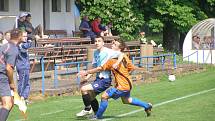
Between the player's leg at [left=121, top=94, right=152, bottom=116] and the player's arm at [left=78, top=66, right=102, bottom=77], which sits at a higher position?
the player's arm at [left=78, top=66, right=102, bottom=77]

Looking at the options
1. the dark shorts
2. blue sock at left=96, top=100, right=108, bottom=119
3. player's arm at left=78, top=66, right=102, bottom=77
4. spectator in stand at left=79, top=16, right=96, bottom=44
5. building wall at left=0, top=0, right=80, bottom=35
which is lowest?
blue sock at left=96, top=100, right=108, bottom=119

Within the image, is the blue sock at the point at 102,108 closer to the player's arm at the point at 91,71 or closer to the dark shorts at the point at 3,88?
the player's arm at the point at 91,71

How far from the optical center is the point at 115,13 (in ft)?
113

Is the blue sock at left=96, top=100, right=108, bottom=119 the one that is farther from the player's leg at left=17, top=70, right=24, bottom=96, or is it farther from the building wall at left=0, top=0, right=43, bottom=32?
the building wall at left=0, top=0, right=43, bottom=32

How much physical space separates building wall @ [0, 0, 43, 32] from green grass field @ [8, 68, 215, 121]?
305 inches

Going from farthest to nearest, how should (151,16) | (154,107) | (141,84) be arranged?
1. (151,16)
2. (141,84)
3. (154,107)

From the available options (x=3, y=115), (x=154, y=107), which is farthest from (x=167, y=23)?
(x=3, y=115)

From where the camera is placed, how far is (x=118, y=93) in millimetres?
12703

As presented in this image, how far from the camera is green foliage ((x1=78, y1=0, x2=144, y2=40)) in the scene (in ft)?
112

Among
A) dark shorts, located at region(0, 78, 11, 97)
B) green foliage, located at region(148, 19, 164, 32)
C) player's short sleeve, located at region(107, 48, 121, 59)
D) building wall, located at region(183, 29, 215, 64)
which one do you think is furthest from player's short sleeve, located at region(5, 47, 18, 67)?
green foliage, located at region(148, 19, 164, 32)

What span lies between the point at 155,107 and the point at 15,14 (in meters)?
14.5

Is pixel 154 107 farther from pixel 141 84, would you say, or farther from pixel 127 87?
pixel 141 84

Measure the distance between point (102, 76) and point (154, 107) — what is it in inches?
113

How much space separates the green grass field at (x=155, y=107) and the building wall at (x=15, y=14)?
7.75 m
